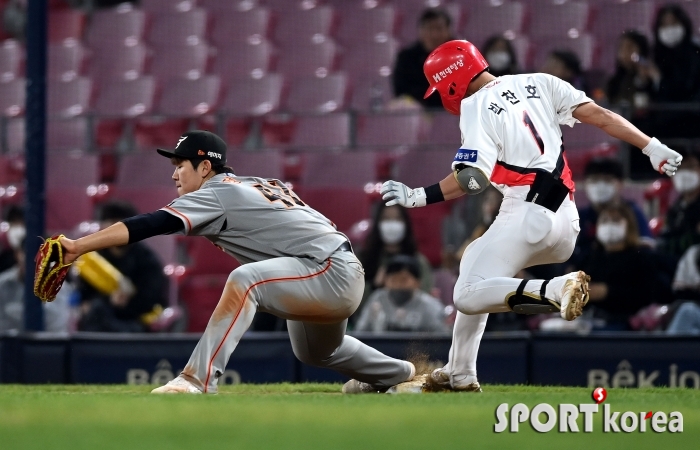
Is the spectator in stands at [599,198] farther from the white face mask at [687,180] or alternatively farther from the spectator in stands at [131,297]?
the spectator in stands at [131,297]

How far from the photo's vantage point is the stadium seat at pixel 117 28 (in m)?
Answer: 13.2

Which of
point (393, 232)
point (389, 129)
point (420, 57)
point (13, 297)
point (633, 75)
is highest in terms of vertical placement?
point (420, 57)

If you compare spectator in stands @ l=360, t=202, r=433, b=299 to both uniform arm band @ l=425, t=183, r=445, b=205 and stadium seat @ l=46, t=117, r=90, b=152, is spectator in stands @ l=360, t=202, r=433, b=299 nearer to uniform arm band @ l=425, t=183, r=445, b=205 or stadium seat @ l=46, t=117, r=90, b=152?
uniform arm band @ l=425, t=183, r=445, b=205

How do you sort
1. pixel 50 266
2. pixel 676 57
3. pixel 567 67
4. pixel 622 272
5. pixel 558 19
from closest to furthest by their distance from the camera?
pixel 50 266 < pixel 622 272 < pixel 676 57 < pixel 567 67 < pixel 558 19

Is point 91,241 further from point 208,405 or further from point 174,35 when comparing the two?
point 174,35

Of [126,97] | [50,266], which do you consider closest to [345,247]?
[50,266]

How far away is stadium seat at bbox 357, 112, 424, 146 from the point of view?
10.6 metres

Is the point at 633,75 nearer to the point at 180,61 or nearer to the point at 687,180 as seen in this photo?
the point at 687,180

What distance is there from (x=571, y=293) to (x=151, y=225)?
183cm

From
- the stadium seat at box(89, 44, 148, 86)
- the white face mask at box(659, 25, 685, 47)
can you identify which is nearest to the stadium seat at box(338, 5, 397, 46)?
the stadium seat at box(89, 44, 148, 86)

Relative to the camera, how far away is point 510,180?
18.4 feet

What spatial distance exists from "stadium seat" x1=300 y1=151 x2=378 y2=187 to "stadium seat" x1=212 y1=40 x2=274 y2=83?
215cm

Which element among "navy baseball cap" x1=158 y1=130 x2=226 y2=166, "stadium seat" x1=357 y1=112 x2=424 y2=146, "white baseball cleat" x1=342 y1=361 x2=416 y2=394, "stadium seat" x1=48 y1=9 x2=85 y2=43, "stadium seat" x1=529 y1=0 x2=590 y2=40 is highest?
"stadium seat" x1=48 y1=9 x2=85 y2=43

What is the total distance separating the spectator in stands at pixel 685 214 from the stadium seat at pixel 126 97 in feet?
18.6
